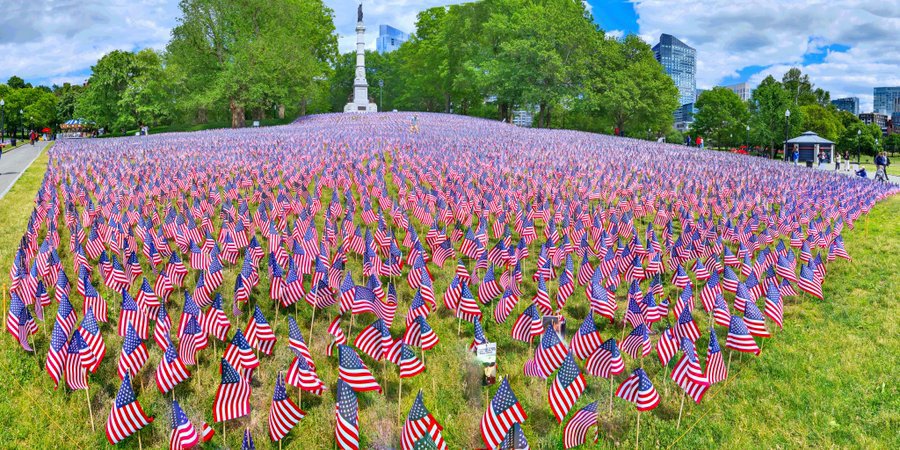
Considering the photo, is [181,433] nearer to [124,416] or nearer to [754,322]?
[124,416]

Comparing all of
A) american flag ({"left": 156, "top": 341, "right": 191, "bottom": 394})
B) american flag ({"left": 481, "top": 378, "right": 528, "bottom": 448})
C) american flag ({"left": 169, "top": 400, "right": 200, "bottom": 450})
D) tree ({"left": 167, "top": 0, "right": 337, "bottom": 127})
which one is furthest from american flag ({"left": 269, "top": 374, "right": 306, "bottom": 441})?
tree ({"left": 167, "top": 0, "right": 337, "bottom": 127})

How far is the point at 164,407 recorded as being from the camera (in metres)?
6.64

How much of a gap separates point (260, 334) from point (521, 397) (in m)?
3.31

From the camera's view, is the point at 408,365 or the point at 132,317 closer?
the point at 408,365

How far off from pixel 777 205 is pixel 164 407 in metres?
17.5

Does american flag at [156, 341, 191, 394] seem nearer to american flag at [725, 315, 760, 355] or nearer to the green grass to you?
the green grass

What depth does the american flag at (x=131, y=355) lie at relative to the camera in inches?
253

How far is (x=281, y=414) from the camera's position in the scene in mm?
5676

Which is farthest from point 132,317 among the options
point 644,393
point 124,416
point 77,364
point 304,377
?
point 644,393

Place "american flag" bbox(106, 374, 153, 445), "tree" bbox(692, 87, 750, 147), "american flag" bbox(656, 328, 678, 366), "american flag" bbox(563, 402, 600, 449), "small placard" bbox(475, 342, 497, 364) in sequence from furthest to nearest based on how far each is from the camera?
"tree" bbox(692, 87, 750, 147), "american flag" bbox(656, 328, 678, 366), "small placard" bbox(475, 342, 497, 364), "american flag" bbox(563, 402, 600, 449), "american flag" bbox(106, 374, 153, 445)

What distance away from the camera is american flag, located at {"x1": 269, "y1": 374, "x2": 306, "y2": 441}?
18.5 feet

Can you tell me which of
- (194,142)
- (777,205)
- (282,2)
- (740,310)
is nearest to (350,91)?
(282,2)

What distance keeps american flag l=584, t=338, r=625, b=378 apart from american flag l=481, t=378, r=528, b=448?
1.72 m

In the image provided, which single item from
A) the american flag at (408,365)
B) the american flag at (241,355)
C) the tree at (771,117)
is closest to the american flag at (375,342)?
the american flag at (408,365)
